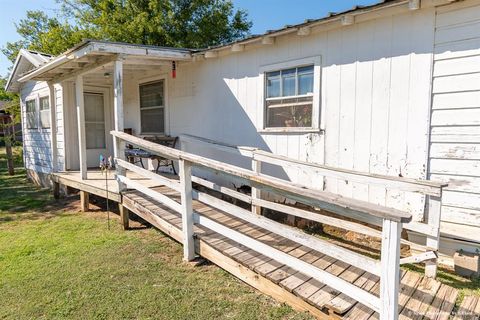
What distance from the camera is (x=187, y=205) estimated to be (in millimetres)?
3656

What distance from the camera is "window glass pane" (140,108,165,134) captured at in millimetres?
7195

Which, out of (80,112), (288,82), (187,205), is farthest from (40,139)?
(288,82)

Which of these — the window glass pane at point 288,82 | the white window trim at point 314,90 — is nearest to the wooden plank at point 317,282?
the white window trim at point 314,90

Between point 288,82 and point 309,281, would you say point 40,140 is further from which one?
point 309,281

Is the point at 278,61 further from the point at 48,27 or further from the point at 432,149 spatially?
the point at 48,27

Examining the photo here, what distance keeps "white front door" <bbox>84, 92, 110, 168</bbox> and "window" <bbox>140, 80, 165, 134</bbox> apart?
64.2 inches

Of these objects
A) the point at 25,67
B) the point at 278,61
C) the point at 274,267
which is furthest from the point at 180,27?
the point at 274,267

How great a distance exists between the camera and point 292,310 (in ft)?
9.10

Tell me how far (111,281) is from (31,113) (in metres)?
8.98

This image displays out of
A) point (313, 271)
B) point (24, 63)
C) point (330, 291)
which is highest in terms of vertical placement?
point (24, 63)

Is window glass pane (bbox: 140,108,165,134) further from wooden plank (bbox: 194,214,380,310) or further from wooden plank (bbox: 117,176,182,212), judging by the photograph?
wooden plank (bbox: 194,214,380,310)

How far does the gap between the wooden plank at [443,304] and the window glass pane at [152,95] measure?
6.01 metres

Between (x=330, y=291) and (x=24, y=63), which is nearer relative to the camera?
(x=330, y=291)

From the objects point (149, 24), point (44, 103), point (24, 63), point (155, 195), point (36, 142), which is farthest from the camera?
point (149, 24)
